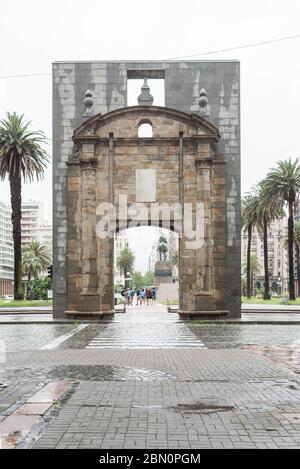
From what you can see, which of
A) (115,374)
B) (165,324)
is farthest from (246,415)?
(165,324)

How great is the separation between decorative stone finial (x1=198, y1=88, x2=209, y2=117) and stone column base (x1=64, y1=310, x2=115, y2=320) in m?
10.5

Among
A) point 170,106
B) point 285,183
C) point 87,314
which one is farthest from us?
point 285,183

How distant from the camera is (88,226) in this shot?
33.7 m

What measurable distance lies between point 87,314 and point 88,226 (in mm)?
4171

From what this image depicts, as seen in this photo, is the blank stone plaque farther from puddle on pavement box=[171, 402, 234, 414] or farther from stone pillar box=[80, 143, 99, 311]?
puddle on pavement box=[171, 402, 234, 414]

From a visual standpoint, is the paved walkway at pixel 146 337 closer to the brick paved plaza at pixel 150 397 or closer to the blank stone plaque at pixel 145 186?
the brick paved plaza at pixel 150 397

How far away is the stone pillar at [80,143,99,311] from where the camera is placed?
3356 cm

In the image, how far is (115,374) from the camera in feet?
40.6

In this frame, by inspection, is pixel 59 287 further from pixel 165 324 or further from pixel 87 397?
pixel 87 397

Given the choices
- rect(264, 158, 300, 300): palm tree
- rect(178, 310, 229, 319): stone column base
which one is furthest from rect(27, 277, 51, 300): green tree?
rect(178, 310, 229, 319): stone column base

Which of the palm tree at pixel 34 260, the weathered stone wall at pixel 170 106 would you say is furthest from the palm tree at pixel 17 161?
the palm tree at pixel 34 260

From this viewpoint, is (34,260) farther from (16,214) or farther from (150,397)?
(150,397)

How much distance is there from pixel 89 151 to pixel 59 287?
6741mm

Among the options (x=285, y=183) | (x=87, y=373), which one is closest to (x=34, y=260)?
(x=285, y=183)
